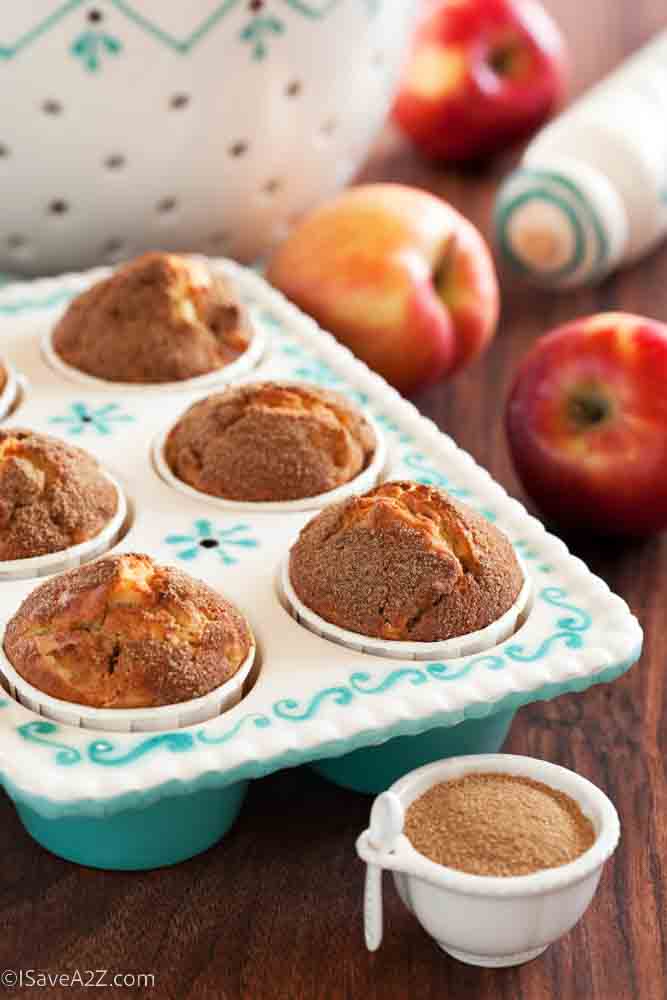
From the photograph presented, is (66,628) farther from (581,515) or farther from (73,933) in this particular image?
(581,515)

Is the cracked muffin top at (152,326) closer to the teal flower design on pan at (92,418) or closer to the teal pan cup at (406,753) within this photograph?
the teal flower design on pan at (92,418)

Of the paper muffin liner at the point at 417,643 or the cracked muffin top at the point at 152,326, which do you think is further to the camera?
the cracked muffin top at the point at 152,326

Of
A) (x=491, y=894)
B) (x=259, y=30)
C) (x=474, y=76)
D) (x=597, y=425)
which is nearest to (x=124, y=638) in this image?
(x=491, y=894)

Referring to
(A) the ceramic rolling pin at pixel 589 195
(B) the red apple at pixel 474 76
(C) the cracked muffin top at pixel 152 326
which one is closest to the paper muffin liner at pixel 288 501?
(C) the cracked muffin top at pixel 152 326

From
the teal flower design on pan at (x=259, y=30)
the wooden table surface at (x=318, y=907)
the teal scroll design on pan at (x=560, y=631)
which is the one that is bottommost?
the wooden table surface at (x=318, y=907)

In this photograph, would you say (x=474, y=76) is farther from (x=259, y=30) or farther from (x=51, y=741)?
(x=51, y=741)

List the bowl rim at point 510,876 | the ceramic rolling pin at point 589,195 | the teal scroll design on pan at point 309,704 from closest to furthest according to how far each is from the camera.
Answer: the bowl rim at point 510,876
the teal scroll design on pan at point 309,704
the ceramic rolling pin at point 589,195

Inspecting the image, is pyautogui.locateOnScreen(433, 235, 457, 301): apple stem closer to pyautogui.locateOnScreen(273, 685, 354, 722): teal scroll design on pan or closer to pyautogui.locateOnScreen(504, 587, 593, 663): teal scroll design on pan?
pyautogui.locateOnScreen(504, 587, 593, 663): teal scroll design on pan

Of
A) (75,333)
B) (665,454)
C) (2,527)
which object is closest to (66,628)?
(2,527)
